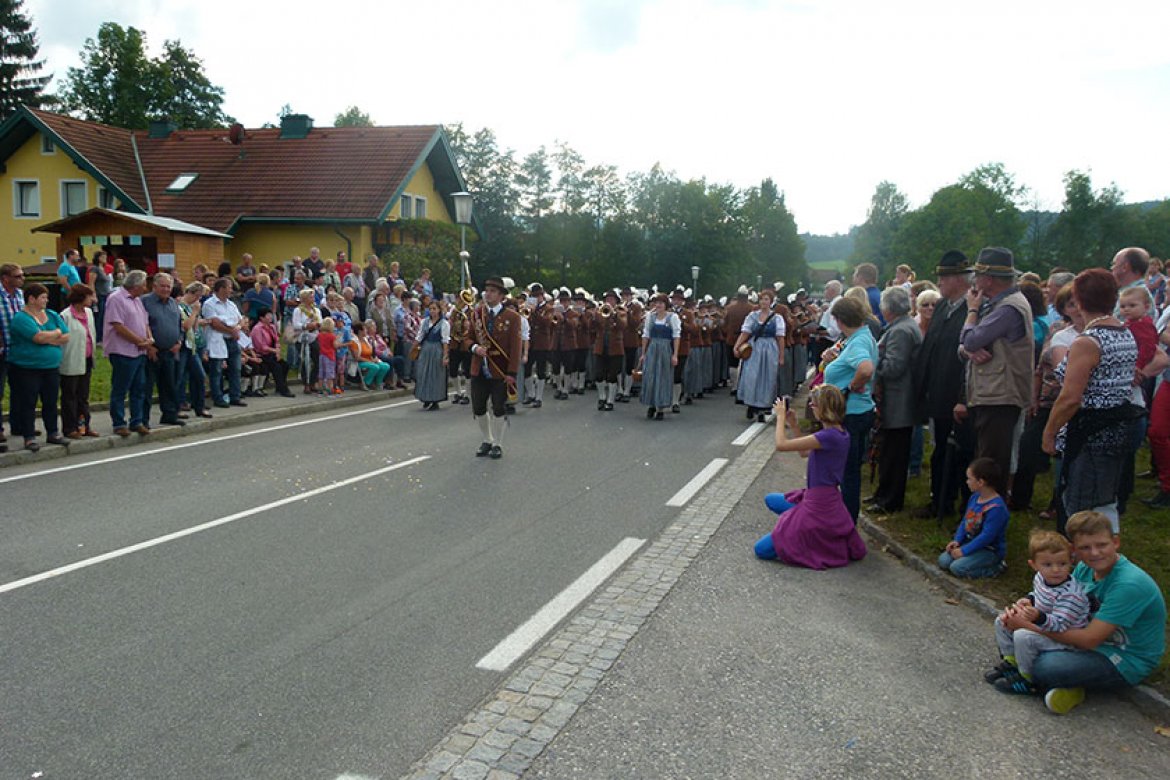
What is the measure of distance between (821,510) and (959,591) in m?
1.09

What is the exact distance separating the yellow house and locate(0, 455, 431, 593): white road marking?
26197mm

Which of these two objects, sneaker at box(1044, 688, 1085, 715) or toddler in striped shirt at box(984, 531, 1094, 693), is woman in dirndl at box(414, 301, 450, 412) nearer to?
toddler in striped shirt at box(984, 531, 1094, 693)

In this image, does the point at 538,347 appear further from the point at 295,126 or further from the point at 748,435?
the point at 295,126

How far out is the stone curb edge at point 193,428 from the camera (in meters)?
10.3

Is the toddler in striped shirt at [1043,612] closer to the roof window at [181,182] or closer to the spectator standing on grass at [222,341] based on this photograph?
the spectator standing on grass at [222,341]

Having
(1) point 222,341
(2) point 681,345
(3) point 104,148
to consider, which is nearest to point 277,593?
(1) point 222,341

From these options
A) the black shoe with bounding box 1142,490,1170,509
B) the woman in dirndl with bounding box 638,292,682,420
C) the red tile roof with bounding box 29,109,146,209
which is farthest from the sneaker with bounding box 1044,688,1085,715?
the red tile roof with bounding box 29,109,146,209

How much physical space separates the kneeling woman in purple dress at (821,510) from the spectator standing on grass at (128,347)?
8686mm

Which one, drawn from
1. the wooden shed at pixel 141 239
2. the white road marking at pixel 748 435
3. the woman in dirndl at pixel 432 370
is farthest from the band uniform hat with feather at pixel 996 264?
the wooden shed at pixel 141 239

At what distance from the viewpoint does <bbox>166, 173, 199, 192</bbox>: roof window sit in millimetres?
37562

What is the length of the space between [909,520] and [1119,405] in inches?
101

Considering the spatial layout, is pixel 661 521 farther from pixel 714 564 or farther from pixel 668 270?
pixel 668 270

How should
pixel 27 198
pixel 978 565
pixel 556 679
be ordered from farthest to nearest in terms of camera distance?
pixel 27 198 < pixel 978 565 < pixel 556 679

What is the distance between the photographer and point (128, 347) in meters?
11.5
